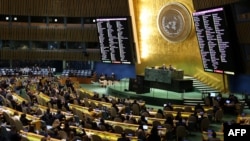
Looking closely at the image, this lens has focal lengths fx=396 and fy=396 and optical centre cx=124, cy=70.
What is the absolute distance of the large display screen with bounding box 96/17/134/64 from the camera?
27.8 metres

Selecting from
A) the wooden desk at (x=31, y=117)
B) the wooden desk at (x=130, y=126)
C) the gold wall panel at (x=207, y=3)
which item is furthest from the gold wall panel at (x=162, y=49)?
the wooden desk at (x=31, y=117)

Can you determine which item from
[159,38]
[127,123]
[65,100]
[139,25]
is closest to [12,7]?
[139,25]

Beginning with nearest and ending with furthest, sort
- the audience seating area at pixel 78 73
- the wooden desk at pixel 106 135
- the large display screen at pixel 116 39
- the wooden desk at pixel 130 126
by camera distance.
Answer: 1. the wooden desk at pixel 106 135
2. the wooden desk at pixel 130 126
3. the large display screen at pixel 116 39
4. the audience seating area at pixel 78 73

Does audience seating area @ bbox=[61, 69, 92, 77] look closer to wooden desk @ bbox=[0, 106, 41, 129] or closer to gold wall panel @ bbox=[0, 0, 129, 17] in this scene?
gold wall panel @ bbox=[0, 0, 129, 17]

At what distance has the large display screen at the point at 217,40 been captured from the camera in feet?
70.1

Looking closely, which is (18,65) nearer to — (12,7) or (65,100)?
(12,7)

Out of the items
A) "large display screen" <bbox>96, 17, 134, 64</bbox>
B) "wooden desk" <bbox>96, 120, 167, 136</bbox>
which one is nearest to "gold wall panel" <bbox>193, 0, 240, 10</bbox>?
"large display screen" <bbox>96, 17, 134, 64</bbox>

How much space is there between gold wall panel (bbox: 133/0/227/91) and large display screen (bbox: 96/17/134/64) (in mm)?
2476

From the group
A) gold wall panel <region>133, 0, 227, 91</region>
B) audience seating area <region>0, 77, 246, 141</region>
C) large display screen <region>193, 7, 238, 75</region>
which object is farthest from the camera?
gold wall panel <region>133, 0, 227, 91</region>

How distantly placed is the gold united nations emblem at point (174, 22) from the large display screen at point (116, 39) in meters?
2.62

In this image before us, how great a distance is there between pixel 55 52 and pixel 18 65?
13.1 feet

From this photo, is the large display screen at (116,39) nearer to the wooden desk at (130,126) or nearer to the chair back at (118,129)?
the wooden desk at (130,126)

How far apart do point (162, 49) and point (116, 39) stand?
366 cm

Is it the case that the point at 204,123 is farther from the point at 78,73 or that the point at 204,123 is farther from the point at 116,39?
the point at 78,73
